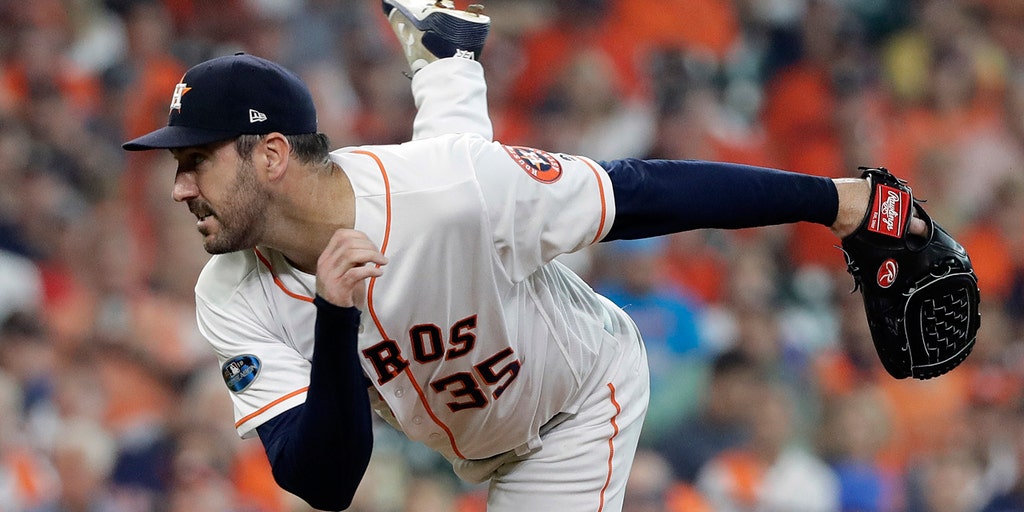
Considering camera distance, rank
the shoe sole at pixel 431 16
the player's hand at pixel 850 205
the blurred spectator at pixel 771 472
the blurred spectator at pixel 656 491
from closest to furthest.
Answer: the player's hand at pixel 850 205, the shoe sole at pixel 431 16, the blurred spectator at pixel 656 491, the blurred spectator at pixel 771 472

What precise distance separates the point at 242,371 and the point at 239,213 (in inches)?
12.6

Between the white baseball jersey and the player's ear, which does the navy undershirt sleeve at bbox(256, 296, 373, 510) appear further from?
the player's ear

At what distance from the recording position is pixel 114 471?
4.21 m

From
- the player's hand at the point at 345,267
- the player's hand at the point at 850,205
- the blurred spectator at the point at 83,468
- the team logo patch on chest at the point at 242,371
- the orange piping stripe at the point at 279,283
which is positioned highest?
the player's hand at the point at 345,267

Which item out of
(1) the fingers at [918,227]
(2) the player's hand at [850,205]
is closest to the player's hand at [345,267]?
(2) the player's hand at [850,205]

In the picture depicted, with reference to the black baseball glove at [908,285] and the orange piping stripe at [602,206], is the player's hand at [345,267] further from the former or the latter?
the black baseball glove at [908,285]

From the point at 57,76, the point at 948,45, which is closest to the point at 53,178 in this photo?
the point at 57,76

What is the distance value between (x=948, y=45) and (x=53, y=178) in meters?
4.51

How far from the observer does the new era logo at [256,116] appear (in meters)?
2.28

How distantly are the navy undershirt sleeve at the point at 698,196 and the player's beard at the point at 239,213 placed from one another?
68 centimetres

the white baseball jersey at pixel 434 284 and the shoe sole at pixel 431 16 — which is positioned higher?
the shoe sole at pixel 431 16

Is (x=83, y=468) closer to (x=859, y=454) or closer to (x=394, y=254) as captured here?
(x=394, y=254)

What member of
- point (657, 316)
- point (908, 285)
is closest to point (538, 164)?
point (908, 285)

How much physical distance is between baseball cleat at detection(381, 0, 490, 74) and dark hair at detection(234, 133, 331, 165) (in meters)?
0.59
